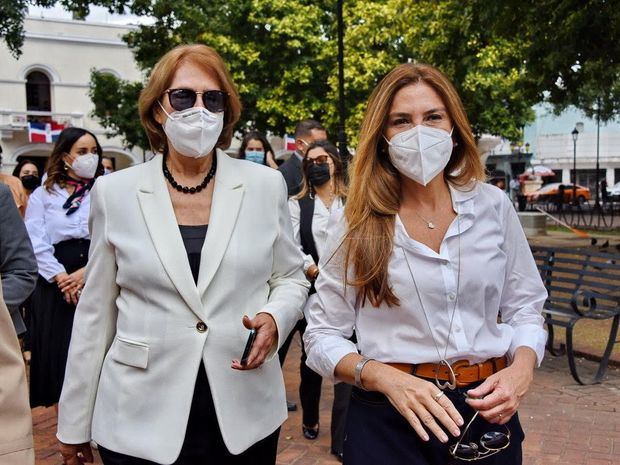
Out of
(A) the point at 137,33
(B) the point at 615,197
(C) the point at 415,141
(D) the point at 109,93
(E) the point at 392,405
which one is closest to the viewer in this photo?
(E) the point at 392,405

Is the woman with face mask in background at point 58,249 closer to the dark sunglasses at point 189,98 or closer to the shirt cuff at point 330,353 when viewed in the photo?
the dark sunglasses at point 189,98

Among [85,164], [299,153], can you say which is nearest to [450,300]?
[85,164]

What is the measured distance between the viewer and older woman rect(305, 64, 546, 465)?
7.44 feet

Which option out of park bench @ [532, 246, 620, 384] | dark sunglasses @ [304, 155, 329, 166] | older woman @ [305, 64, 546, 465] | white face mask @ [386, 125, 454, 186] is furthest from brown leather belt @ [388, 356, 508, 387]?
park bench @ [532, 246, 620, 384]

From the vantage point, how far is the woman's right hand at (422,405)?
206 centimetres

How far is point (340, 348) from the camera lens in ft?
Answer: 7.97

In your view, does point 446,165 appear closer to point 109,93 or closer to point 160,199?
point 160,199

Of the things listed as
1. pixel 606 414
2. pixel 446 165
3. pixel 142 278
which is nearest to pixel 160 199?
pixel 142 278

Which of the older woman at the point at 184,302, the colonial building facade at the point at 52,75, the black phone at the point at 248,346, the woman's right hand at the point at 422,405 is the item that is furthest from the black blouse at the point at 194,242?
the colonial building facade at the point at 52,75

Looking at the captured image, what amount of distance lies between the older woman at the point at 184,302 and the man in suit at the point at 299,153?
3410 millimetres

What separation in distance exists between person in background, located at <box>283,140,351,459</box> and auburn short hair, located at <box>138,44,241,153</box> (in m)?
2.30

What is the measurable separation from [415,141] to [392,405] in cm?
83

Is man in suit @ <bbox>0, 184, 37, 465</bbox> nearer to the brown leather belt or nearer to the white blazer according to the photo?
the white blazer

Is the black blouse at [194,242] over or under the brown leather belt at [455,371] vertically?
over
